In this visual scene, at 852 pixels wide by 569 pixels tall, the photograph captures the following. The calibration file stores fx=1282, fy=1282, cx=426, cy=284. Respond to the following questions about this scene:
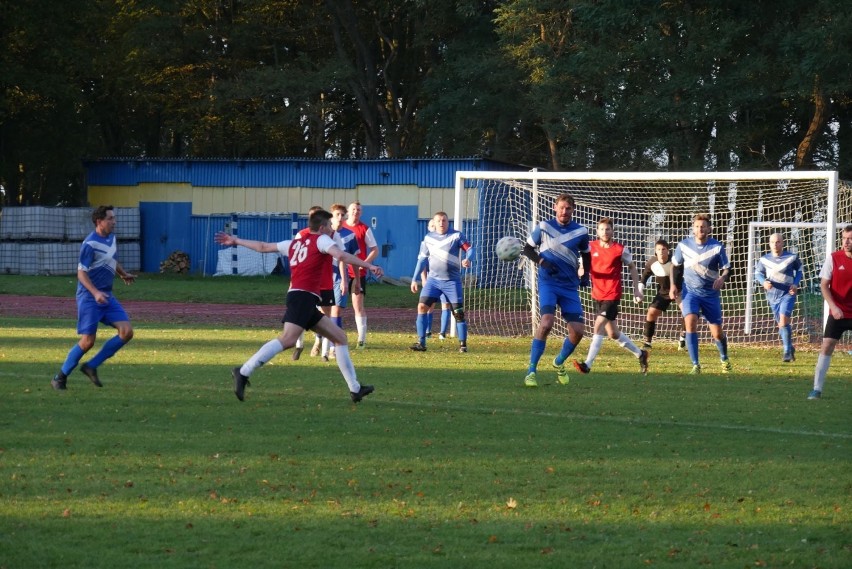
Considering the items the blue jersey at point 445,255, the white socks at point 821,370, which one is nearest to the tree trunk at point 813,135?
the blue jersey at point 445,255

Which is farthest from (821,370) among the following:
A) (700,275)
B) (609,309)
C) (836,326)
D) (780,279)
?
(780,279)

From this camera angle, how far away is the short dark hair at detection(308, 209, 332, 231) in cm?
1230

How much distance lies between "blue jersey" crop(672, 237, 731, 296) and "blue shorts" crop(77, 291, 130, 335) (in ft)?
23.8

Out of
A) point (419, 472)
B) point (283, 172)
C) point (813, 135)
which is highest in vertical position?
point (813, 135)

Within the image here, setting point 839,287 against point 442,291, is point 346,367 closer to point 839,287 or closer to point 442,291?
point 839,287

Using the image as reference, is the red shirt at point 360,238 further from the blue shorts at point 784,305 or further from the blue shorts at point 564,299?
the blue shorts at point 784,305

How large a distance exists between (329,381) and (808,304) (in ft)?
46.4

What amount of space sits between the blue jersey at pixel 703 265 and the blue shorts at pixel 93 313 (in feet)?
23.8

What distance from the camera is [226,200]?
153 feet

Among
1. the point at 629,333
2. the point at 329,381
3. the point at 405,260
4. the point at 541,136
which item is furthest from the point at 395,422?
the point at 541,136

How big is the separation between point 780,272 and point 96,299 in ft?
35.7

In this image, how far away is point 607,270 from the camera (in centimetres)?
1648

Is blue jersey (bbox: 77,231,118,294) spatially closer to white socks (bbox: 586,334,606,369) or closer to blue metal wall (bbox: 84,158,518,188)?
white socks (bbox: 586,334,606,369)

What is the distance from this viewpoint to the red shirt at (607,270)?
53.9ft
